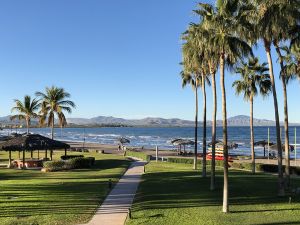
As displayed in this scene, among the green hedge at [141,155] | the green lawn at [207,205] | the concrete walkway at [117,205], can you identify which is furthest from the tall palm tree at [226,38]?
the green hedge at [141,155]

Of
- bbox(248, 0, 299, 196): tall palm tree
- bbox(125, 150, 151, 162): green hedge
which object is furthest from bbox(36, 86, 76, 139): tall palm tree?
bbox(248, 0, 299, 196): tall palm tree

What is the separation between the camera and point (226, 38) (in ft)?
58.9

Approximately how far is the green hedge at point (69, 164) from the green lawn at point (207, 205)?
13.7 metres

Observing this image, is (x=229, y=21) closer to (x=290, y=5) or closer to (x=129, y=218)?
(x=290, y=5)

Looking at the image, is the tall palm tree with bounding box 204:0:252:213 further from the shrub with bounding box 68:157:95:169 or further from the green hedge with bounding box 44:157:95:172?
the shrub with bounding box 68:157:95:169

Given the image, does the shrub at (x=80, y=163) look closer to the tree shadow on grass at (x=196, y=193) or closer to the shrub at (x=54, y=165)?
the shrub at (x=54, y=165)

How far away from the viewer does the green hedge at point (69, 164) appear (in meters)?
37.4

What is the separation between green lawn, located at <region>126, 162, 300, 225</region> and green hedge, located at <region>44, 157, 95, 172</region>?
13.7m

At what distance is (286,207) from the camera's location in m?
18.4

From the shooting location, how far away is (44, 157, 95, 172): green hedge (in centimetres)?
3738

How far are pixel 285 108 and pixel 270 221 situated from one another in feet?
31.1

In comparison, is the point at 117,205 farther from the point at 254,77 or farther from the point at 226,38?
the point at 254,77

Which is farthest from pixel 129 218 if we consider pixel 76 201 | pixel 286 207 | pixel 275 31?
pixel 275 31

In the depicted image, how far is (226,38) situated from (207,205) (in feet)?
24.6
